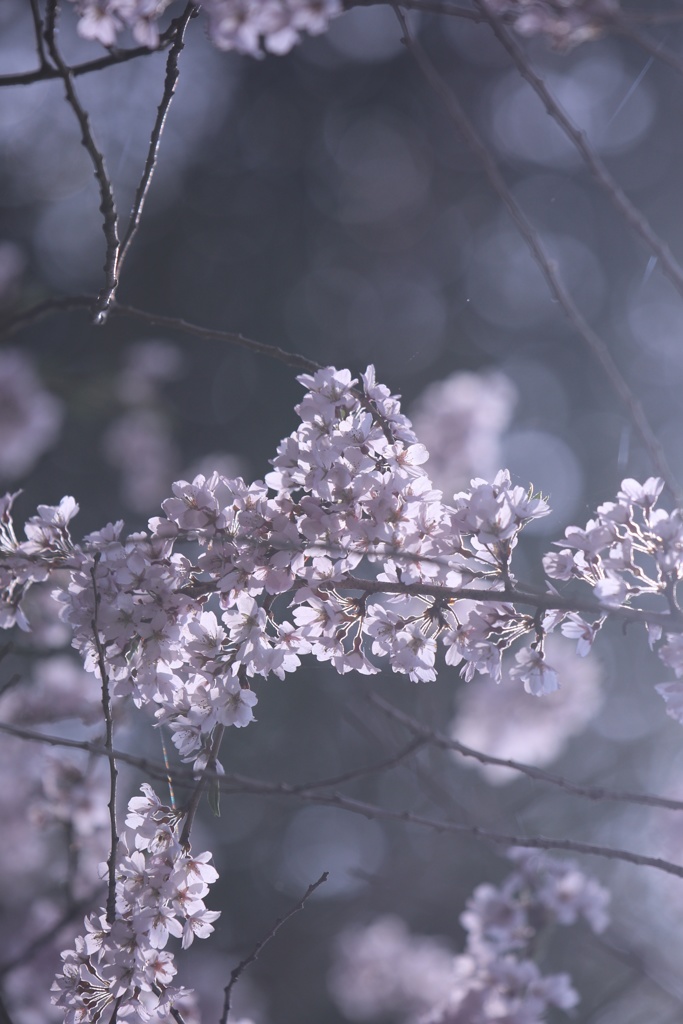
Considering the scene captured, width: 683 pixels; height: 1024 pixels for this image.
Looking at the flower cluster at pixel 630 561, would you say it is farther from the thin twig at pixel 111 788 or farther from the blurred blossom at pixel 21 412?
the blurred blossom at pixel 21 412

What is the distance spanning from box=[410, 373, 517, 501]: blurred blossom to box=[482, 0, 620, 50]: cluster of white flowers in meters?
3.45

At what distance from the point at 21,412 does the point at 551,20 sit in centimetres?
444

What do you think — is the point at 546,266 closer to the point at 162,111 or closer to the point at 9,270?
the point at 162,111

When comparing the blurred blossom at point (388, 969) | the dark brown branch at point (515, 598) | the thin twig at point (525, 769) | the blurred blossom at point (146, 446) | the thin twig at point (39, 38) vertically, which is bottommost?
the thin twig at point (525, 769)

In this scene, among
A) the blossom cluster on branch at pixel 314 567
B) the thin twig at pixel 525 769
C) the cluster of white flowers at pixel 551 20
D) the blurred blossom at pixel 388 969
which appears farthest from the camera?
the blurred blossom at pixel 388 969

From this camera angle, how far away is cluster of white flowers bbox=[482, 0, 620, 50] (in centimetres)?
139

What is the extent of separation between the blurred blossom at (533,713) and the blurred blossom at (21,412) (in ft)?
9.78

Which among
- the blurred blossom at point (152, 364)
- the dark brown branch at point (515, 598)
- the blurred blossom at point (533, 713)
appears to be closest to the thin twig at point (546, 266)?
the dark brown branch at point (515, 598)

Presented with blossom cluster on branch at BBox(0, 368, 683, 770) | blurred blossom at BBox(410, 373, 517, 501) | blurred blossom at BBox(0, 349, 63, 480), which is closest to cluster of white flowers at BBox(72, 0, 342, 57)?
blossom cluster on branch at BBox(0, 368, 683, 770)

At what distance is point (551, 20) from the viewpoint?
4.99ft

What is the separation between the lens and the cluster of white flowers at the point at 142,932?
61.3 inches

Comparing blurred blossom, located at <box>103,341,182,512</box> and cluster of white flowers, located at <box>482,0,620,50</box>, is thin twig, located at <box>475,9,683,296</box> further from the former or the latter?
blurred blossom, located at <box>103,341,182,512</box>

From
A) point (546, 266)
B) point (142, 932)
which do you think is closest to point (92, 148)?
point (546, 266)

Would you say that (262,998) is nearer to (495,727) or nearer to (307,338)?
(495,727)
